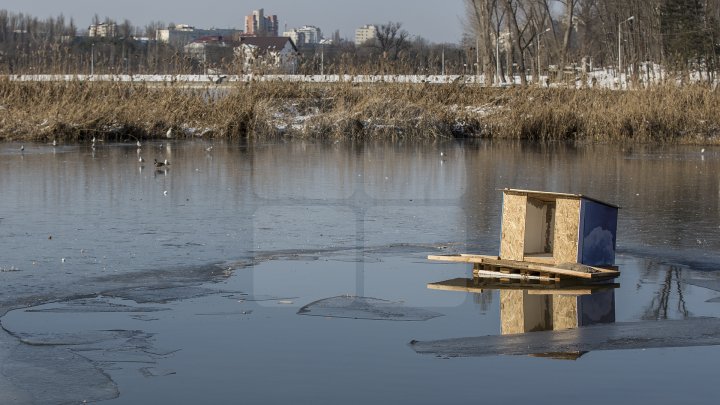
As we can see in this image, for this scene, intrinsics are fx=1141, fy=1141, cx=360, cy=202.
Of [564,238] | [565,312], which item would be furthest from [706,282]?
[565,312]

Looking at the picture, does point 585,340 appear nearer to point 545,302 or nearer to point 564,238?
point 545,302

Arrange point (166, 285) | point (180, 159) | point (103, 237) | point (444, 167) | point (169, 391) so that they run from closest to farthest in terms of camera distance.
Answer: point (169, 391), point (166, 285), point (103, 237), point (444, 167), point (180, 159)

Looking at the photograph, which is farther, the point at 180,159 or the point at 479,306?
the point at 180,159

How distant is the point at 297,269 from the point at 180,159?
1374 cm

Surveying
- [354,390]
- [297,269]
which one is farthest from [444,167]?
[354,390]

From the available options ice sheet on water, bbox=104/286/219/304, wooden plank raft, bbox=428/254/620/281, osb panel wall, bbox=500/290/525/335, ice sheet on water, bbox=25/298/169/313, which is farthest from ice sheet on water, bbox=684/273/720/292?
ice sheet on water, bbox=25/298/169/313

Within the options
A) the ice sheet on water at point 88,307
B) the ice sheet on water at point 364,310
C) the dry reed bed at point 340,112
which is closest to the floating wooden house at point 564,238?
the ice sheet on water at point 364,310

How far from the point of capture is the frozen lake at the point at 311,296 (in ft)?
24.8

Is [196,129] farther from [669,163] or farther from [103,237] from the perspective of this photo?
[103,237]

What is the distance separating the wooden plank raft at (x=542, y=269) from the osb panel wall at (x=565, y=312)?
1.31ft

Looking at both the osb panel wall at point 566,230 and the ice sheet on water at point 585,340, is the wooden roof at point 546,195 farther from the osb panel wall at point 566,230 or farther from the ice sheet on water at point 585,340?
the ice sheet on water at point 585,340

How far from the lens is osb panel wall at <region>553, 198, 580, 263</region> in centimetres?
1115

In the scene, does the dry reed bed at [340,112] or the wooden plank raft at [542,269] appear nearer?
the wooden plank raft at [542,269]

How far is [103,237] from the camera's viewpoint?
13.4 meters
